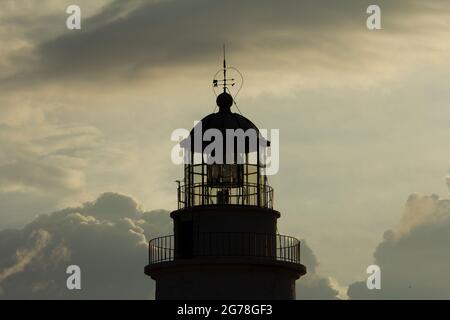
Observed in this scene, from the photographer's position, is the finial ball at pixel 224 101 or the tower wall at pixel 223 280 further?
the finial ball at pixel 224 101

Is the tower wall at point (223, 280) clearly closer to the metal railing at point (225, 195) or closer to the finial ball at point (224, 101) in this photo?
the metal railing at point (225, 195)

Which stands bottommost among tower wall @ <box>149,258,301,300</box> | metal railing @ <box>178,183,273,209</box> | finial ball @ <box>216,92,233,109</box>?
tower wall @ <box>149,258,301,300</box>

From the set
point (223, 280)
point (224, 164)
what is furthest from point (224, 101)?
point (223, 280)

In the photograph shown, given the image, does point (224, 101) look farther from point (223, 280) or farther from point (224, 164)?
point (223, 280)

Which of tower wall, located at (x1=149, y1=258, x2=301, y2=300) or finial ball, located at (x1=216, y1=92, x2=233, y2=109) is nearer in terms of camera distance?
tower wall, located at (x1=149, y1=258, x2=301, y2=300)

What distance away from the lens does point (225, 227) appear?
2571 inches

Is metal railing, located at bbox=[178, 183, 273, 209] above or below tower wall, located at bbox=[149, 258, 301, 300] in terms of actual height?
above

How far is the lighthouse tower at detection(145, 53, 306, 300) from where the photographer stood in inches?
2544

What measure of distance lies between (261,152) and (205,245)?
16.5 ft

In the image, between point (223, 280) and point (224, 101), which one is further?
point (224, 101)

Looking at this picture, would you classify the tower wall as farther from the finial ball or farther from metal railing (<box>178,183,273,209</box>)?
the finial ball

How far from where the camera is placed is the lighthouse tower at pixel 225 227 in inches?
2544
